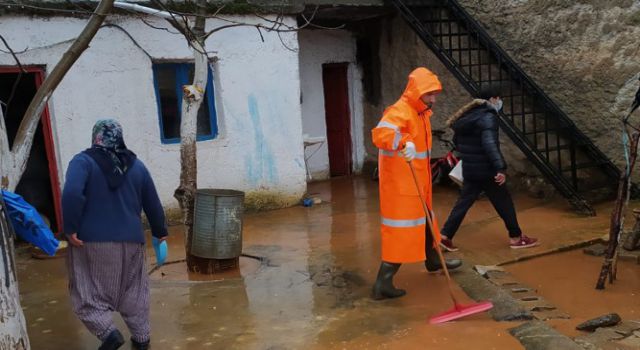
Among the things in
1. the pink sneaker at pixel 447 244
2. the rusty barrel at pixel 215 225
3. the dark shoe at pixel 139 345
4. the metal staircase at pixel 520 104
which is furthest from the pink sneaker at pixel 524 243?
the dark shoe at pixel 139 345

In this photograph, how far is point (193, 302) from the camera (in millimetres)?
5188

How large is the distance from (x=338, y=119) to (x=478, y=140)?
5683 mm

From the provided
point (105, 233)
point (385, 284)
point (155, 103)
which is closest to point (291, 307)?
point (385, 284)

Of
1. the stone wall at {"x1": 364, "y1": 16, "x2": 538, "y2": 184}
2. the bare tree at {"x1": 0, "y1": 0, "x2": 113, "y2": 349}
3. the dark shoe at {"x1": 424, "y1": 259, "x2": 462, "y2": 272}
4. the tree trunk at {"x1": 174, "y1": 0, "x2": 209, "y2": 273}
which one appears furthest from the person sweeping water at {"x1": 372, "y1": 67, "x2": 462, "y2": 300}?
the stone wall at {"x1": 364, "y1": 16, "x2": 538, "y2": 184}

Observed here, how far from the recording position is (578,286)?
17.3 feet

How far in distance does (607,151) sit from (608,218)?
47.1 inches

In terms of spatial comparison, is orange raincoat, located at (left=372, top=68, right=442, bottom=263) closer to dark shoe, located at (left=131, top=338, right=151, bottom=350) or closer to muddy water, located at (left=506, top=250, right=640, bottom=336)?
muddy water, located at (left=506, top=250, right=640, bottom=336)

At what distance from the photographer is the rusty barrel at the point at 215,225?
582 cm

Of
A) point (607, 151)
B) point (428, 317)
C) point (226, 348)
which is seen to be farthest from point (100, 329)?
point (607, 151)

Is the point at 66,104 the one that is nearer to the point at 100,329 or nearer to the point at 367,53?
the point at 100,329

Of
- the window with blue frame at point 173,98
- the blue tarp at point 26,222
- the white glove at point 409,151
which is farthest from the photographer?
the window with blue frame at point 173,98

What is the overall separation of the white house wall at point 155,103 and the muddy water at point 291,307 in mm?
1537

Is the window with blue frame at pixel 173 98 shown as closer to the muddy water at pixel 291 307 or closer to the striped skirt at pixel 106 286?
the muddy water at pixel 291 307

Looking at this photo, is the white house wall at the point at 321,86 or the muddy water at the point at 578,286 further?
the white house wall at the point at 321,86
